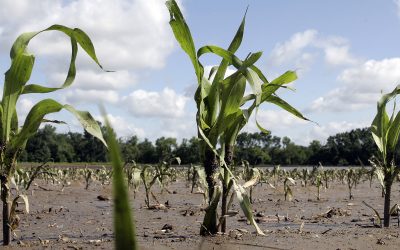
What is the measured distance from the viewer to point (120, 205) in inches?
13.1

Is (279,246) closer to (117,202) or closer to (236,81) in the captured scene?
(236,81)

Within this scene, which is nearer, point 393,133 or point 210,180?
point 210,180

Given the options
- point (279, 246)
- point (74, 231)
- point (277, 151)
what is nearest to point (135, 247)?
point (279, 246)

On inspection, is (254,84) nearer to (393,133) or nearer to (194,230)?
(194,230)

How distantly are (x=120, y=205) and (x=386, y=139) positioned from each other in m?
3.93

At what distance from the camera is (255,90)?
2523 mm

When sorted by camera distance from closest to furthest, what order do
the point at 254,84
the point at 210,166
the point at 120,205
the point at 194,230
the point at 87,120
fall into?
the point at 120,205
the point at 87,120
the point at 254,84
the point at 210,166
the point at 194,230

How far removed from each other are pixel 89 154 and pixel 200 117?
64.2m

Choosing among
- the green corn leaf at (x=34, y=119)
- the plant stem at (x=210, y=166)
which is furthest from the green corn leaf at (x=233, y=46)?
the green corn leaf at (x=34, y=119)

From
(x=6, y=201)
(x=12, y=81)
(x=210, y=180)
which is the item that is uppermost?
(x=12, y=81)

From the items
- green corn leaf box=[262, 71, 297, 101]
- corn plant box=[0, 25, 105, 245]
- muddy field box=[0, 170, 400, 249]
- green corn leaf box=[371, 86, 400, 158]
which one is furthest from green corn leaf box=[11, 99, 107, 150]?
green corn leaf box=[371, 86, 400, 158]

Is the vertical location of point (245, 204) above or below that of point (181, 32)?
below

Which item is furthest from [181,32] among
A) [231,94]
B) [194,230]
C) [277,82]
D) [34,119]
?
[194,230]

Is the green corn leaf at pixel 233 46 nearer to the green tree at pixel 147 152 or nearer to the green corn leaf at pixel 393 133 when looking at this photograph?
the green corn leaf at pixel 393 133
